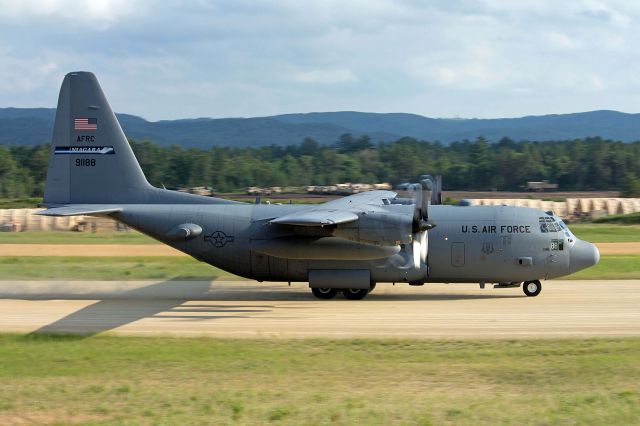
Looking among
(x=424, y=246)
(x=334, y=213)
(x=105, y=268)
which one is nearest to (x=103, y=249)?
(x=105, y=268)

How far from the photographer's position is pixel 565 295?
2614 cm

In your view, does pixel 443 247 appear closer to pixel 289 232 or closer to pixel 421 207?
pixel 421 207

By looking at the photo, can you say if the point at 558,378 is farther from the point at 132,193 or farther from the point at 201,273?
the point at 201,273

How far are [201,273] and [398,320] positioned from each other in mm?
12413

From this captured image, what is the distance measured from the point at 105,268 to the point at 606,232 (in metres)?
32.0

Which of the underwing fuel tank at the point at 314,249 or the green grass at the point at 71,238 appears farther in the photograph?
the green grass at the point at 71,238

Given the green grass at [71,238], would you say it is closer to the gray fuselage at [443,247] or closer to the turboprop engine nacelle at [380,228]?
the gray fuselage at [443,247]

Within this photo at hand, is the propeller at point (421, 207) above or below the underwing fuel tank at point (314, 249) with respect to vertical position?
above

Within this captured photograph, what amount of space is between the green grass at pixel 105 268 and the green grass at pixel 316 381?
11446 millimetres

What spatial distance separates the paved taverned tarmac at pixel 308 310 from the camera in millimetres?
21156

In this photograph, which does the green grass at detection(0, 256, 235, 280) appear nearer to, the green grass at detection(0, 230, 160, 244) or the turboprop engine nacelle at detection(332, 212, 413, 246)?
the green grass at detection(0, 230, 160, 244)

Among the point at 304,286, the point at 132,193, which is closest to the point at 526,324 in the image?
the point at 304,286

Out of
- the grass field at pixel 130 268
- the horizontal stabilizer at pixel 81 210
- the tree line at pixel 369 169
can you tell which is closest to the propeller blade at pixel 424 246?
the grass field at pixel 130 268

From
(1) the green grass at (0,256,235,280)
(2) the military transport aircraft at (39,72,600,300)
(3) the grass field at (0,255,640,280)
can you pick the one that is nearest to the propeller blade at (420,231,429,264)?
(2) the military transport aircraft at (39,72,600,300)
